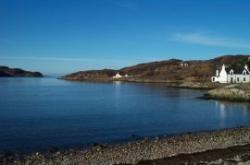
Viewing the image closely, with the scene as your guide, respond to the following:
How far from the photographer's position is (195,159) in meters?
20.5

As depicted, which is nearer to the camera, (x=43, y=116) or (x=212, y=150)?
(x=212, y=150)

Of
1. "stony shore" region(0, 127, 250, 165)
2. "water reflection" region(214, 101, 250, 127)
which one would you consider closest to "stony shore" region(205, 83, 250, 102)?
"water reflection" region(214, 101, 250, 127)

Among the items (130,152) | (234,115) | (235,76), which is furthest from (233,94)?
(130,152)

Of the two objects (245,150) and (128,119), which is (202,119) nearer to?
(128,119)

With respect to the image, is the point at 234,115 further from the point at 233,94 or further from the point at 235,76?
the point at 235,76

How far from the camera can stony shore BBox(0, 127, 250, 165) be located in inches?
789

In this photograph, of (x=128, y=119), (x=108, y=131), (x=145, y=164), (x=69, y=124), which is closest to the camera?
(x=145, y=164)

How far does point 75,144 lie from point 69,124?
32.2 feet

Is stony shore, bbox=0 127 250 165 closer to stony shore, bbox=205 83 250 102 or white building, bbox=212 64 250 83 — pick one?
stony shore, bbox=205 83 250 102

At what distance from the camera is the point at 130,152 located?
71.2 feet

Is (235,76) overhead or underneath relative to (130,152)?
overhead

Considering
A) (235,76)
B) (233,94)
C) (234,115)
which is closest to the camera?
(234,115)

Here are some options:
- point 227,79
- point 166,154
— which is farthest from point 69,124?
point 227,79

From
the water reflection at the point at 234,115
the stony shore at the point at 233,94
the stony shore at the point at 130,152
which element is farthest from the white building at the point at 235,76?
the stony shore at the point at 130,152
